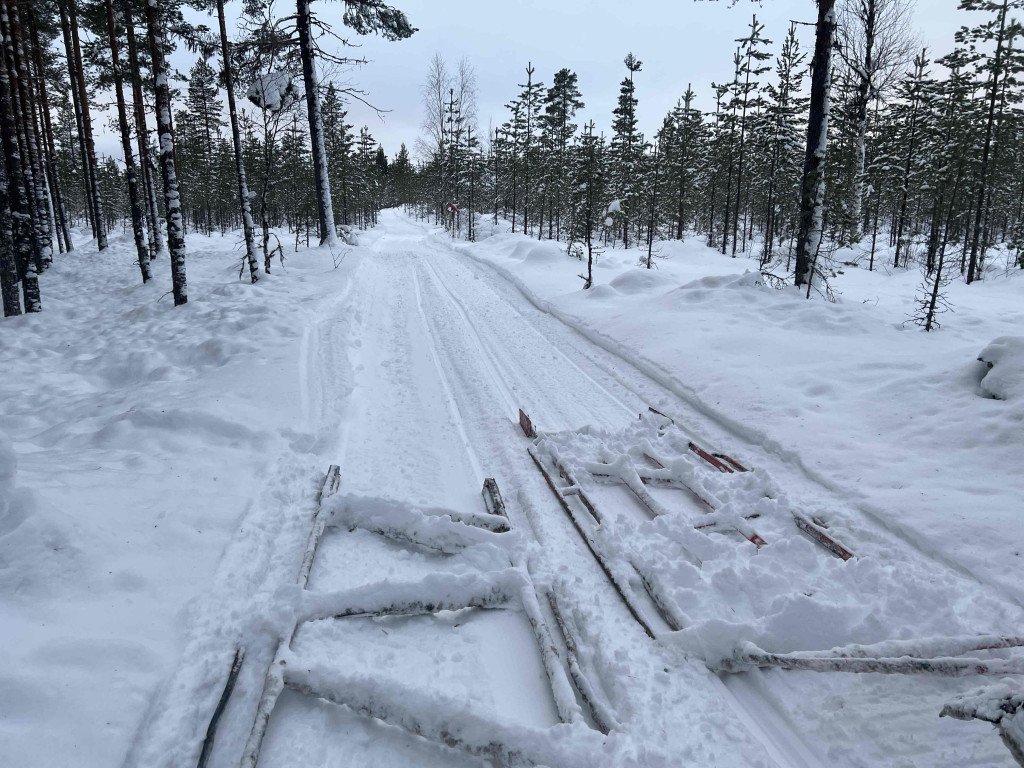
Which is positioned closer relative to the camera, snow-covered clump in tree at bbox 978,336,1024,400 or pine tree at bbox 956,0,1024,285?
snow-covered clump in tree at bbox 978,336,1024,400

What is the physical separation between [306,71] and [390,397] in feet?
46.8

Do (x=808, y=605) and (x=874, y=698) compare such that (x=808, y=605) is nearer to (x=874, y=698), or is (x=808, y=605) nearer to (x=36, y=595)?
(x=874, y=698)

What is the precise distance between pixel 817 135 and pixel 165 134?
1263cm

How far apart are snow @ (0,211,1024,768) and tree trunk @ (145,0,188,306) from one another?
3.63m

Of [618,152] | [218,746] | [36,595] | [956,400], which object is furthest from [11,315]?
[618,152]

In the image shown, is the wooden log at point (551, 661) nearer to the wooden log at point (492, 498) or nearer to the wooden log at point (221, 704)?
the wooden log at point (492, 498)

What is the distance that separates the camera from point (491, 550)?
3.66m

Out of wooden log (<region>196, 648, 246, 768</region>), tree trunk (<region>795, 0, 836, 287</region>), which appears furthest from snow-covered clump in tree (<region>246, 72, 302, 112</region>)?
wooden log (<region>196, 648, 246, 768</region>)

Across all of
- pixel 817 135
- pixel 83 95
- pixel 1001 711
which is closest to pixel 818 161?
pixel 817 135

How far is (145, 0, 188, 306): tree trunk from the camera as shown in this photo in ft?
30.3

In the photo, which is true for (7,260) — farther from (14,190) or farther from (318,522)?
(318,522)

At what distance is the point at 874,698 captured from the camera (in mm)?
2662

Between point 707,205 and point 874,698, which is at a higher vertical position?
point 707,205

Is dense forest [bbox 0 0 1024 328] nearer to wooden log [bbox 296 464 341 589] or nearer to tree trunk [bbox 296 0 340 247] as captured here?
tree trunk [bbox 296 0 340 247]
